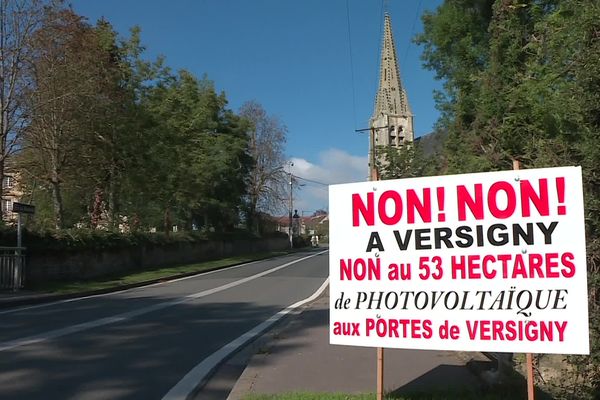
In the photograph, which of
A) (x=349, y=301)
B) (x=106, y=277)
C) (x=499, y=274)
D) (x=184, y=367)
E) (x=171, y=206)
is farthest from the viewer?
(x=171, y=206)

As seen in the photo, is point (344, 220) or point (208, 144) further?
point (208, 144)

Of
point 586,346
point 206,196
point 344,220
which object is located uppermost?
point 206,196

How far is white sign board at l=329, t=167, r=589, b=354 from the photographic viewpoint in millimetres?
3955

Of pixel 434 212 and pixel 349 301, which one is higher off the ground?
pixel 434 212

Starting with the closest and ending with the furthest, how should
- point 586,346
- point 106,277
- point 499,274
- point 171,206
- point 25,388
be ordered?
point 586,346 → point 499,274 → point 25,388 → point 106,277 → point 171,206

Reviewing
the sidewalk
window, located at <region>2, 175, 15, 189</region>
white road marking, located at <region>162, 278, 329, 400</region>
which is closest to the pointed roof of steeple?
window, located at <region>2, 175, 15, 189</region>

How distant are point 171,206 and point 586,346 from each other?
3736 cm

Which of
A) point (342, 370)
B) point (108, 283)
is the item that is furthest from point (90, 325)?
point (108, 283)

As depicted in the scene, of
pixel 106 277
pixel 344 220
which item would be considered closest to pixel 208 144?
pixel 106 277

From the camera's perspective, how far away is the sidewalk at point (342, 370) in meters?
6.17

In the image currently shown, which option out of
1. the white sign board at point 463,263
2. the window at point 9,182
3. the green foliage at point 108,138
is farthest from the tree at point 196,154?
the white sign board at point 463,263

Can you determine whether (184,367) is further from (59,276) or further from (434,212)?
(59,276)

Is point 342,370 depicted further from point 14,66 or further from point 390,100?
point 390,100

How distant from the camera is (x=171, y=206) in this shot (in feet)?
130
